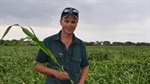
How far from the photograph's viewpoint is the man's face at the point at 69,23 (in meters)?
2.95

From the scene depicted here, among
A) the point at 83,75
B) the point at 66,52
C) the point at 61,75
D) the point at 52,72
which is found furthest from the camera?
the point at 83,75

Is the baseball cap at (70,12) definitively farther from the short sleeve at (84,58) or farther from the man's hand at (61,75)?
the man's hand at (61,75)

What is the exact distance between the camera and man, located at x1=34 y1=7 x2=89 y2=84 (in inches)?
118

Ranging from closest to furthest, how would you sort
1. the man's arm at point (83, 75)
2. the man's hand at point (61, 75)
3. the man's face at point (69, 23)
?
the man's hand at point (61, 75)
the man's face at point (69, 23)
the man's arm at point (83, 75)

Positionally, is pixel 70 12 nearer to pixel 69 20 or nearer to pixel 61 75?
pixel 69 20

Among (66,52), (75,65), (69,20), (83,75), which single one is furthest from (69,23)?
(83,75)

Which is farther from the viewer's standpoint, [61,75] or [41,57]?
[41,57]

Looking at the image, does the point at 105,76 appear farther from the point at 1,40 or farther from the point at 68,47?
the point at 1,40

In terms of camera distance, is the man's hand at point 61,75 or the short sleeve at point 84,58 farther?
the short sleeve at point 84,58

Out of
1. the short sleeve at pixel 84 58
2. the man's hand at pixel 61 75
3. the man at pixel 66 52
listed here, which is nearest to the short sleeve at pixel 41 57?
the man at pixel 66 52

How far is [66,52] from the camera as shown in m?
3.07

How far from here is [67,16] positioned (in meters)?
2.99

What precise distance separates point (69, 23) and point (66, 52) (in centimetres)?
32

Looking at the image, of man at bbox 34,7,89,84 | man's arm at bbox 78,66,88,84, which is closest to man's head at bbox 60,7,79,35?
man at bbox 34,7,89,84
